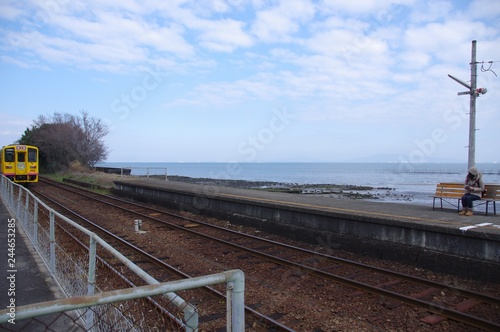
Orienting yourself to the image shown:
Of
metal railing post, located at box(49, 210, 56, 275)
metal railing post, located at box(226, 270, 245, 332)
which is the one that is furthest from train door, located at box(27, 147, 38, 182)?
metal railing post, located at box(226, 270, 245, 332)

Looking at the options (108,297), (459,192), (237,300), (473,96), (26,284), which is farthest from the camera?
(459,192)

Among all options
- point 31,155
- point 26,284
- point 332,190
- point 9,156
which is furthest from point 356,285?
point 332,190

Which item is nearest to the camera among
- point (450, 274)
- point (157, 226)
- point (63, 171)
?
point (450, 274)

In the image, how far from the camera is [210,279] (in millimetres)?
2221

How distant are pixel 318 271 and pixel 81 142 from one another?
152 ft

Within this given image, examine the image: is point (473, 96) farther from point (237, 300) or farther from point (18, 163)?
point (18, 163)

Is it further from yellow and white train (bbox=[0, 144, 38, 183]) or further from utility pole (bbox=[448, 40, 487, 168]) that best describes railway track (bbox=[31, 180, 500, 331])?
yellow and white train (bbox=[0, 144, 38, 183])

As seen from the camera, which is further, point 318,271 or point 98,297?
point 318,271

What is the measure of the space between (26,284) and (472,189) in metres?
9.88

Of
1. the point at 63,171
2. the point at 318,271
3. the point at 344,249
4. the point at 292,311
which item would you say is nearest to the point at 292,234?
the point at 344,249

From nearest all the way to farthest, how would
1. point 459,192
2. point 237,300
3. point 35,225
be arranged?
1. point 237,300
2. point 35,225
3. point 459,192

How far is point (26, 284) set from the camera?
19.6 ft

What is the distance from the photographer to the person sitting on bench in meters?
9.80

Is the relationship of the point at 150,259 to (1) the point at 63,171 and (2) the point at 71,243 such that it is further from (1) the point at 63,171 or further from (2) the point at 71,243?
(1) the point at 63,171
